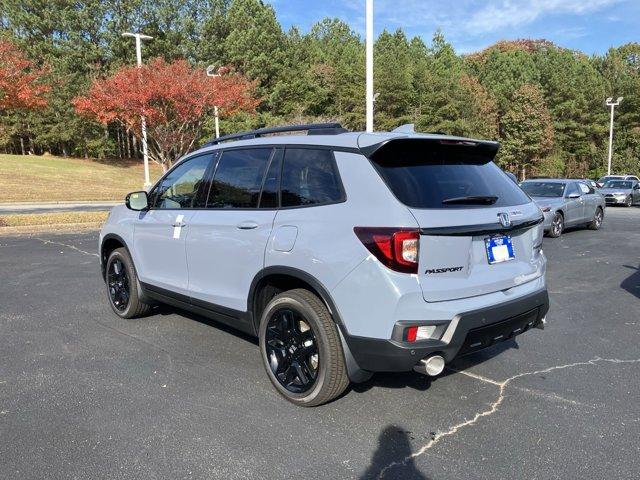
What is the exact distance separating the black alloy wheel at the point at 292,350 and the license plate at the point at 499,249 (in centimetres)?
121

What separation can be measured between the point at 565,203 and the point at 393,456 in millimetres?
11576

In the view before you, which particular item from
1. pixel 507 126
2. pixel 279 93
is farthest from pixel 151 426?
pixel 507 126

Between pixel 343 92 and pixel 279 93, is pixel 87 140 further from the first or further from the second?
pixel 343 92

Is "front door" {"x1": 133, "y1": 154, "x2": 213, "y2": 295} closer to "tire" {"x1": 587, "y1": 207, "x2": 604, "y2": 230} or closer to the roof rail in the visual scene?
the roof rail

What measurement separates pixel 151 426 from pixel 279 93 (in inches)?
1725

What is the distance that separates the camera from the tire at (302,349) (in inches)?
123

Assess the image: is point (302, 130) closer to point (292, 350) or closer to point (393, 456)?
point (292, 350)

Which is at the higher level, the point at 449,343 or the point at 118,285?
the point at 449,343

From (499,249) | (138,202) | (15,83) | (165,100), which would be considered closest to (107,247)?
(138,202)

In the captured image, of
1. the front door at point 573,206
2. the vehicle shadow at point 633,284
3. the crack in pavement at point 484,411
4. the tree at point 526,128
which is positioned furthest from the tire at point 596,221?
the tree at point 526,128

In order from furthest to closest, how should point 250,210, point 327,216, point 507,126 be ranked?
point 507,126
point 250,210
point 327,216

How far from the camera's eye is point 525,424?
318cm

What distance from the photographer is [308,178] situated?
11.2 ft

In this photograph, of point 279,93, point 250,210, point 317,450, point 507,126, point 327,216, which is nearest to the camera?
point 317,450
